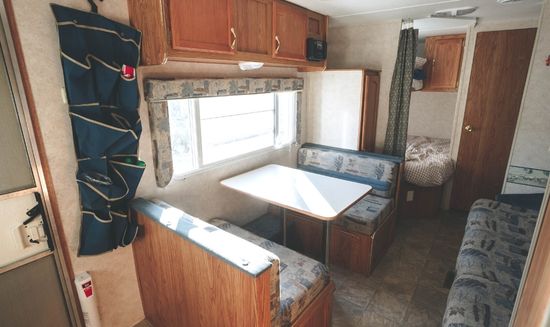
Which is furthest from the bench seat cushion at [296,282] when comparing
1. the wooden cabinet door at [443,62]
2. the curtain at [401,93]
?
the wooden cabinet door at [443,62]

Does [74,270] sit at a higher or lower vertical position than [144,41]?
Result: lower

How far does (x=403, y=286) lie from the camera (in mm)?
2270

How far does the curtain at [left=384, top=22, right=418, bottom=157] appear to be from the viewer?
9.21ft

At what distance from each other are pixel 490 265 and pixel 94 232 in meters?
2.26

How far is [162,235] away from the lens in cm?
156

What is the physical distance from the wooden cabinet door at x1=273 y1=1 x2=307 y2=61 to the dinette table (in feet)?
3.20

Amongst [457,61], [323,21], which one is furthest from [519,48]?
[323,21]

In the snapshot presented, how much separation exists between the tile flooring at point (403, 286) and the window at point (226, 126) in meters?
1.39

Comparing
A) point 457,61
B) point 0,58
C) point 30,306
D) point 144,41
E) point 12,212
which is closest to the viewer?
point 0,58

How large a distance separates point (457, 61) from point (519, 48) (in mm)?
955

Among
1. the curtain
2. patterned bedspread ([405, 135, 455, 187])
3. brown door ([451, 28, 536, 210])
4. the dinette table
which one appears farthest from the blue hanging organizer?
brown door ([451, 28, 536, 210])

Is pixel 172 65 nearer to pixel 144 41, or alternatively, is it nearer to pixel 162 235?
pixel 144 41

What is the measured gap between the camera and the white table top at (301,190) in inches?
73.7

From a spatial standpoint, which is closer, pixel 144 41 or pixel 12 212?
pixel 12 212
